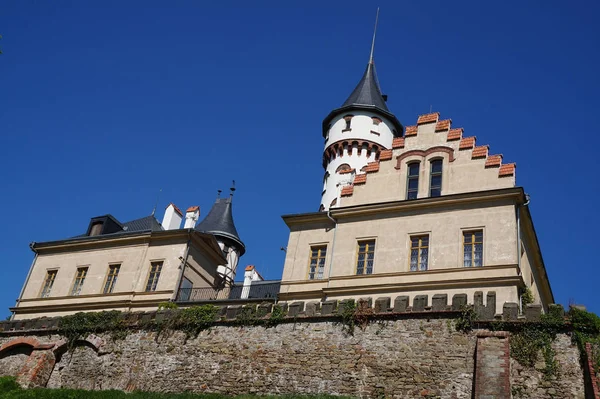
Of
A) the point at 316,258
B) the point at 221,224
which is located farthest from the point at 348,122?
the point at 316,258

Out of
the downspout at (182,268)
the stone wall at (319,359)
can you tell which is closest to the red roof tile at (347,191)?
the downspout at (182,268)

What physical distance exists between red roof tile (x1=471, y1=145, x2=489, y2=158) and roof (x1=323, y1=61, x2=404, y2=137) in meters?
18.3

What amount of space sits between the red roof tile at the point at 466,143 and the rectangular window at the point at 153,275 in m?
18.6

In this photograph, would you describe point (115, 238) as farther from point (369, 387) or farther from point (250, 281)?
point (369, 387)

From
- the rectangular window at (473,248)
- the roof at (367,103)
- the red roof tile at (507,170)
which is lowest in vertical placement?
the rectangular window at (473,248)

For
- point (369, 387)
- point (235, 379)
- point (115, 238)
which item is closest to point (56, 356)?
point (235, 379)

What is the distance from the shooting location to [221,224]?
163 feet

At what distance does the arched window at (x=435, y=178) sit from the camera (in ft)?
101

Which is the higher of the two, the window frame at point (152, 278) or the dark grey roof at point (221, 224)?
the dark grey roof at point (221, 224)

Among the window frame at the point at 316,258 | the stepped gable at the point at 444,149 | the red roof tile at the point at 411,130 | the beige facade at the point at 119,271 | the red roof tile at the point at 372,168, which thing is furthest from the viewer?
the beige facade at the point at 119,271

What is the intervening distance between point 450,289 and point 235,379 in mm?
10359

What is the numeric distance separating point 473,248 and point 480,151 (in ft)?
17.0

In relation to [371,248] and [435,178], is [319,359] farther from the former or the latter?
[435,178]

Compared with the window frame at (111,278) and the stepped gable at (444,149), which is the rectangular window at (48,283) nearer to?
the window frame at (111,278)
